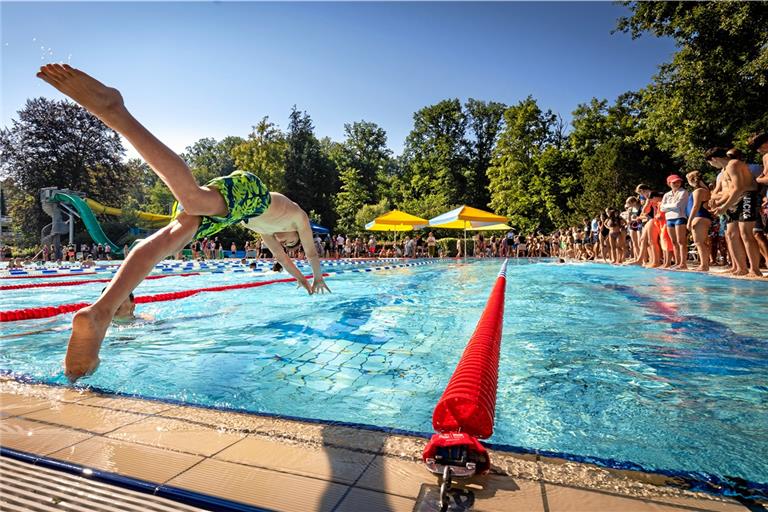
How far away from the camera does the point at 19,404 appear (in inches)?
82.9

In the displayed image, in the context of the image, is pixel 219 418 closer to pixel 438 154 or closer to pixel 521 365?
pixel 521 365

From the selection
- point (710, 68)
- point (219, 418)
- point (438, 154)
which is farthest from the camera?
point (438, 154)

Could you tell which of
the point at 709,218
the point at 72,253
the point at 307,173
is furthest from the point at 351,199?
the point at 709,218

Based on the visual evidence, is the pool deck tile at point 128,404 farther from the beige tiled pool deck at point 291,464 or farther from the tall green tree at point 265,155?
the tall green tree at point 265,155

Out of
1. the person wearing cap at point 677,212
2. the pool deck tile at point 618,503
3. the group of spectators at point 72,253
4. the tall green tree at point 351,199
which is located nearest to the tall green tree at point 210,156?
the tall green tree at point 351,199

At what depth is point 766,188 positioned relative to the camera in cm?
611

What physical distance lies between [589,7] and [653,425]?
22206mm

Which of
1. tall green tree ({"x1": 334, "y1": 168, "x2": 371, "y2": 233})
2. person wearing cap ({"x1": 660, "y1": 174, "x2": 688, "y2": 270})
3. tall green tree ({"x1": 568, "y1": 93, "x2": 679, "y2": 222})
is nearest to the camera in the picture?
person wearing cap ({"x1": 660, "y1": 174, "x2": 688, "y2": 270})

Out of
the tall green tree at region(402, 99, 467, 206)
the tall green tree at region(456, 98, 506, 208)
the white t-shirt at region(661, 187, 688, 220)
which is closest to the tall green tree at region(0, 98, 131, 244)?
the tall green tree at region(402, 99, 467, 206)

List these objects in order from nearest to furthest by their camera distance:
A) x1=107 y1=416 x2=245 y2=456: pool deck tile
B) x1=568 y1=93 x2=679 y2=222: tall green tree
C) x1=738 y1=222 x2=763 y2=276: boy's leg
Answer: x1=107 y1=416 x2=245 y2=456: pool deck tile → x1=738 y1=222 x2=763 y2=276: boy's leg → x1=568 y1=93 x2=679 y2=222: tall green tree

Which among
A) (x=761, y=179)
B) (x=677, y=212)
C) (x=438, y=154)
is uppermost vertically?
(x=438, y=154)

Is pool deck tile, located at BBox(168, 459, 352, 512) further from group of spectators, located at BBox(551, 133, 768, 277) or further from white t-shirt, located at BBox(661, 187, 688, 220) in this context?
white t-shirt, located at BBox(661, 187, 688, 220)

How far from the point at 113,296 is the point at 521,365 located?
100 inches

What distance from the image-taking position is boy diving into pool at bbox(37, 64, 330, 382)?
1933mm
